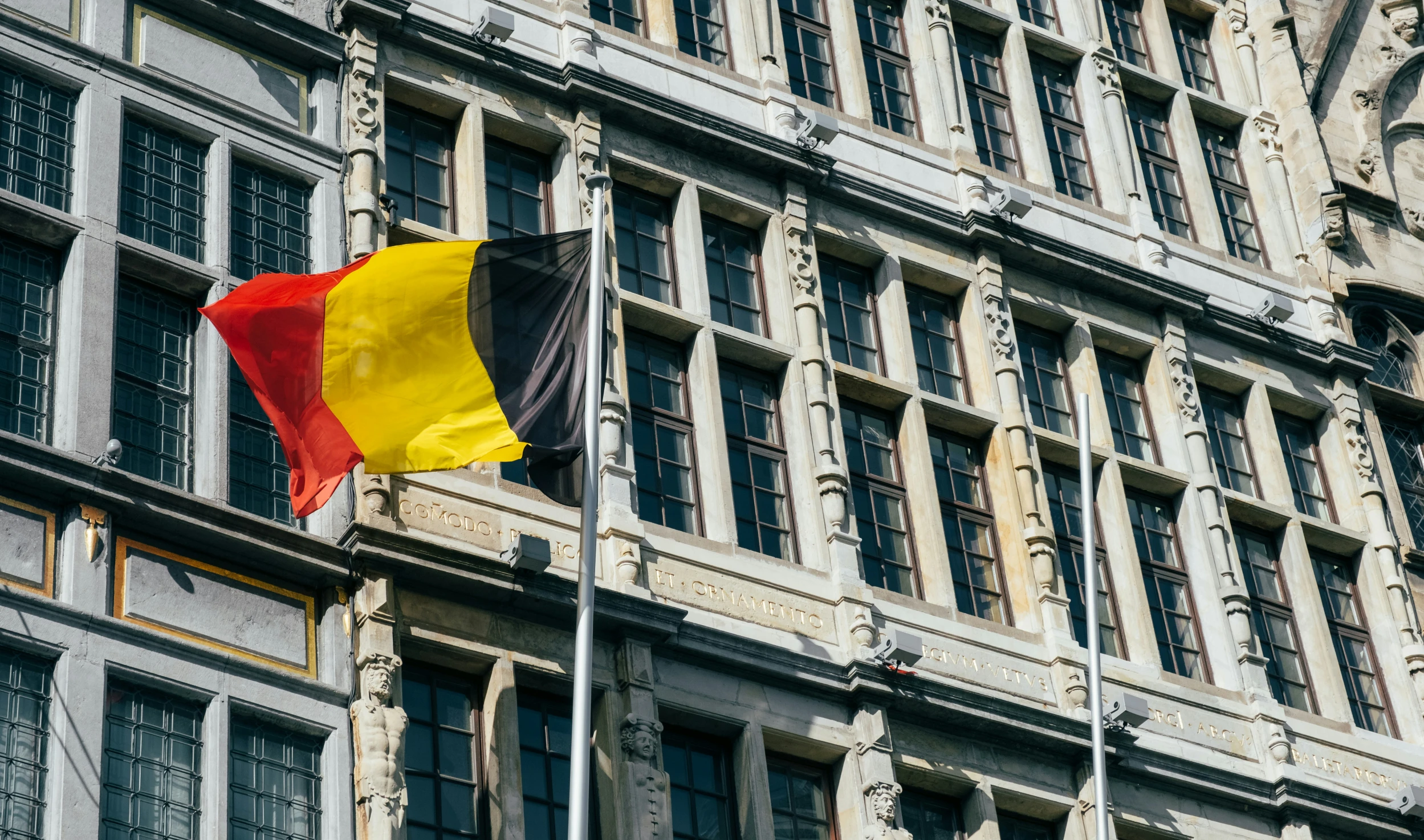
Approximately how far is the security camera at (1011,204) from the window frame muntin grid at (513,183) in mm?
5761

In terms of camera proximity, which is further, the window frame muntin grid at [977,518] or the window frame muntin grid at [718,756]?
the window frame muntin grid at [977,518]

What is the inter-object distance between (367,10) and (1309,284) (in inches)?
545

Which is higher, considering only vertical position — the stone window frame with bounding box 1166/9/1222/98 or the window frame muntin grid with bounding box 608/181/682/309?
the stone window frame with bounding box 1166/9/1222/98

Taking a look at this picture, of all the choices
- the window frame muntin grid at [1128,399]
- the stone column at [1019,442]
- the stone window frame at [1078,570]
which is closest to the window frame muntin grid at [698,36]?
the stone column at [1019,442]

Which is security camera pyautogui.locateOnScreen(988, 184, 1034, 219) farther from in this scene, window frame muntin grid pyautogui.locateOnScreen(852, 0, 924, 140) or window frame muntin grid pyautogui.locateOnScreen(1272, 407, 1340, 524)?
window frame muntin grid pyautogui.locateOnScreen(1272, 407, 1340, 524)

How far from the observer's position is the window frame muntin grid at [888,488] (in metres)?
26.5

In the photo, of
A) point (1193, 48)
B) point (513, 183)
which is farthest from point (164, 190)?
point (1193, 48)

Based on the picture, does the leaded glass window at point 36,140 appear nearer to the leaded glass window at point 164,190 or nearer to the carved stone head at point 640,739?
the leaded glass window at point 164,190

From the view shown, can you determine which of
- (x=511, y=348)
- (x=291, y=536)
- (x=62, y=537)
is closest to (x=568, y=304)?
(x=511, y=348)

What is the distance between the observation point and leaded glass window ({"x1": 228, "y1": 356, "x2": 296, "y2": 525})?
72.8ft

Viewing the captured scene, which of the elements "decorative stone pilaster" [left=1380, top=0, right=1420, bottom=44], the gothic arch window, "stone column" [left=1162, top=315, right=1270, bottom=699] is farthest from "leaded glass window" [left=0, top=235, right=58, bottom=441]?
"decorative stone pilaster" [left=1380, top=0, right=1420, bottom=44]

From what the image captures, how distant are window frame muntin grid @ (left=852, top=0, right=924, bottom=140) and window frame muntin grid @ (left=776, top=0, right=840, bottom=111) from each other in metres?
0.40

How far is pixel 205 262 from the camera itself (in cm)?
2311

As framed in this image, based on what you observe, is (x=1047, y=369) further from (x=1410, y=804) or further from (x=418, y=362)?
(x=418, y=362)
